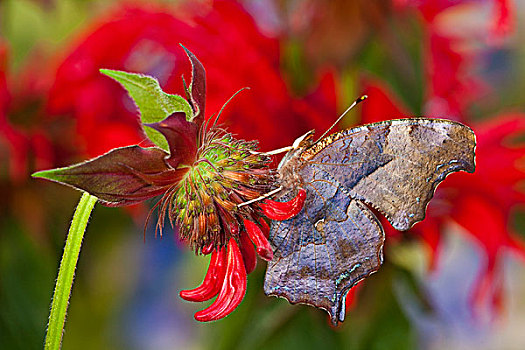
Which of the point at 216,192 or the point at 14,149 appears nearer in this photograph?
the point at 216,192

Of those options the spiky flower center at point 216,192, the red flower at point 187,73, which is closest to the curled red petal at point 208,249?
the spiky flower center at point 216,192

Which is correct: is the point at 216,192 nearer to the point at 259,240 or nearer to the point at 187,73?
the point at 259,240

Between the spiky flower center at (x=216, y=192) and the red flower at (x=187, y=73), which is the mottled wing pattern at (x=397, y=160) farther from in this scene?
the red flower at (x=187, y=73)

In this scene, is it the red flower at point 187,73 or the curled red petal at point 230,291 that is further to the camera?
the red flower at point 187,73

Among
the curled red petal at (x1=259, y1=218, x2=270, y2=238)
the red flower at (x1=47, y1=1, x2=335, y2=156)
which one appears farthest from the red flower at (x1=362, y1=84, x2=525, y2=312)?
the curled red petal at (x1=259, y1=218, x2=270, y2=238)

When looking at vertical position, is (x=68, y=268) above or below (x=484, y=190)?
below

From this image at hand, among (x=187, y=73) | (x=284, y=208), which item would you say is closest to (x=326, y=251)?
(x=284, y=208)
